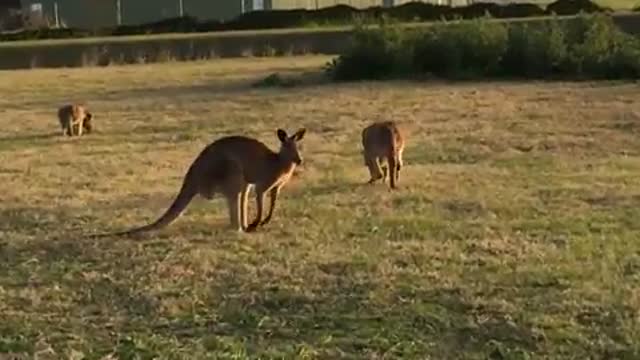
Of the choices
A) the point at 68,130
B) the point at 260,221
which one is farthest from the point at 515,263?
the point at 68,130

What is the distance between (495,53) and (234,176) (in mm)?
16507

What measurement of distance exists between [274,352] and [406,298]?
1195 millimetres

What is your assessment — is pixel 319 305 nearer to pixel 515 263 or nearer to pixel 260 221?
pixel 515 263

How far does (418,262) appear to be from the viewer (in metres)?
8.86

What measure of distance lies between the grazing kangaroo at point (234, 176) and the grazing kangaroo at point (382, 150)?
2126 millimetres

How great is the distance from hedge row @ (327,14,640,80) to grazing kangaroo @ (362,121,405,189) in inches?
504

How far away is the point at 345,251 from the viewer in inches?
365

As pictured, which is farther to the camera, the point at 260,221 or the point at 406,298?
the point at 260,221

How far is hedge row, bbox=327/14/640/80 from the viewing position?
24953 millimetres

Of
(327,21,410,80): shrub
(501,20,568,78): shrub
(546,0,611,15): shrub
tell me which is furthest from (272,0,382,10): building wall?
(501,20,568,78): shrub

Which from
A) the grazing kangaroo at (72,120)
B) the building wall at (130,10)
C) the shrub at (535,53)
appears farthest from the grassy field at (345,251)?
the building wall at (130,10)

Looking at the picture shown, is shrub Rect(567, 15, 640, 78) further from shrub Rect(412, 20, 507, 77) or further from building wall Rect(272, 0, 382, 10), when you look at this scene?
building wall Rect(272, 0, 382, 10)

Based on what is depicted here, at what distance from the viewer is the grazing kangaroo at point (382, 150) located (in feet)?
40.3

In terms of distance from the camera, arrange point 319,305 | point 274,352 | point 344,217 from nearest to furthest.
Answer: point 274,352, point 319,305, point 344,217
